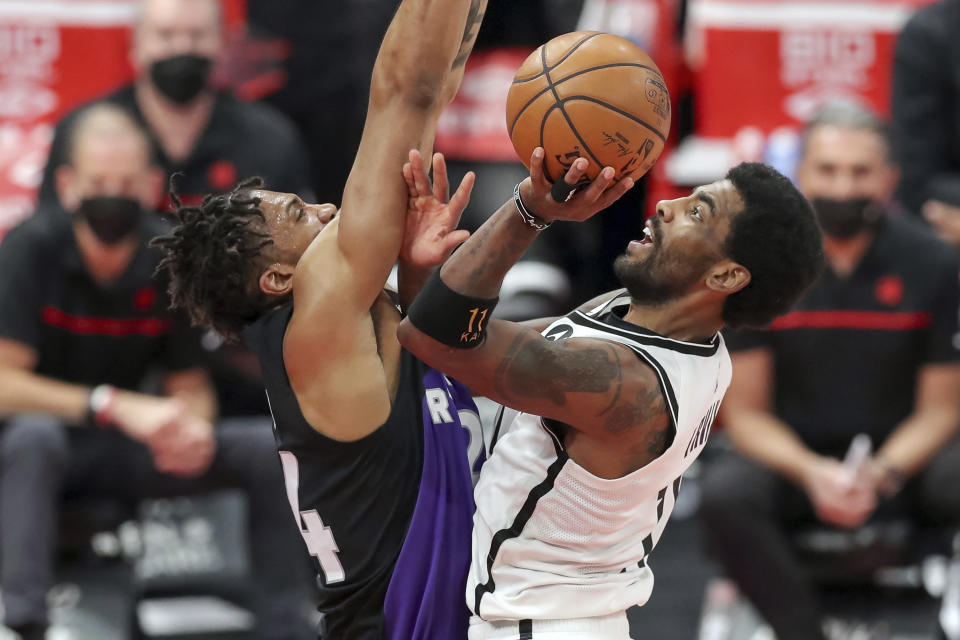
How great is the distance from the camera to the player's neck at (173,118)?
6.55 metres

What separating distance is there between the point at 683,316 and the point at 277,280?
913mm

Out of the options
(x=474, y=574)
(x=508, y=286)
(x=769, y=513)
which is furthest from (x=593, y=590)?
(x=508, y=286)

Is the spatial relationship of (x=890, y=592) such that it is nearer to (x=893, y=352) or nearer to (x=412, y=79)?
(x=893, y=352)

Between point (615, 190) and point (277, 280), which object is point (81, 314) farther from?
point (615, 190)

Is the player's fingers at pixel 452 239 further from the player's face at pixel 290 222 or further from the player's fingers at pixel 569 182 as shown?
the player's face at pixel 290 222

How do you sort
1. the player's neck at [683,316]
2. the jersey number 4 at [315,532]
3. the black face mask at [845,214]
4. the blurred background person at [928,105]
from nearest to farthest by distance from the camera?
the player's neck at [683,316]
the jersey number 4 at [315,532]
the black face mask at [845,214]
the blurred background person at [928,105]

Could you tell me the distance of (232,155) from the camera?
655 centimetres

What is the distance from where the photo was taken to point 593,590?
3248 millimetres

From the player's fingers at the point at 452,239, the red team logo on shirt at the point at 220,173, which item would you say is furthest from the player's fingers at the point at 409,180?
the red team logo on shirt at the point at 220,173

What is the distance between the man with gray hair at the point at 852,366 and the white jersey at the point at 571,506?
2.34 m

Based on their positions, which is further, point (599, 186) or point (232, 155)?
point (232, 155)

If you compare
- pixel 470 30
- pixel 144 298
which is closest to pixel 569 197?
pixel 470 30

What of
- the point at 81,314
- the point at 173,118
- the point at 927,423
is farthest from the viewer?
the point at 173,118

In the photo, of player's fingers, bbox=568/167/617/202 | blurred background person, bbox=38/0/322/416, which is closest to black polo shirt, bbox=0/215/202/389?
blurred background person, bbox=38/0/322/416
